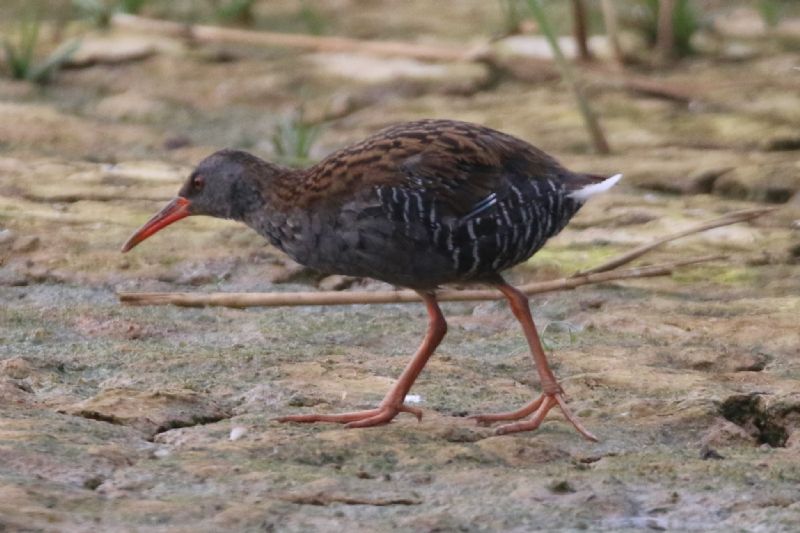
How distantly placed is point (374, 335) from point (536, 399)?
2.76ft

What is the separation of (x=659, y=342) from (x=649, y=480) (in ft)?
4.24

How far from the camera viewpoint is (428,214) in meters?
4.21

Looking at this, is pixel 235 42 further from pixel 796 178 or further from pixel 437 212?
pixel 437 212

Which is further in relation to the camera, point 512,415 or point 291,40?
point 291,40

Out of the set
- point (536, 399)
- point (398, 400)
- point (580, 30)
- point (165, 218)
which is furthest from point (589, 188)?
point (580, 30)

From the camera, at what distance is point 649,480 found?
3.56m

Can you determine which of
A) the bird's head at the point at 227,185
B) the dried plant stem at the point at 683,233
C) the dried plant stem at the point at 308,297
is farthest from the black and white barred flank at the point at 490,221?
the dried plant stem at the point at 683,233

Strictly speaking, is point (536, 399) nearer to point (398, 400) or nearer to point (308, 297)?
point (398, 400)

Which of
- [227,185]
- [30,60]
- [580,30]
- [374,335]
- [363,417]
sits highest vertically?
[227,185]

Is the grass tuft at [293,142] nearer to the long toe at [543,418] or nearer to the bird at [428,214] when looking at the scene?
the bird at [428,214]

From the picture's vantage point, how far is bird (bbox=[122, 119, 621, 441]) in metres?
4.21

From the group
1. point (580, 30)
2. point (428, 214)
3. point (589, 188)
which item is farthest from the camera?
point (580, 30)

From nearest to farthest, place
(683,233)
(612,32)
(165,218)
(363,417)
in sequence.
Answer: (363,417) < (165,218) < (683,233) < (612,32)

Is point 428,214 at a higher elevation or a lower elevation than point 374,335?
higher
